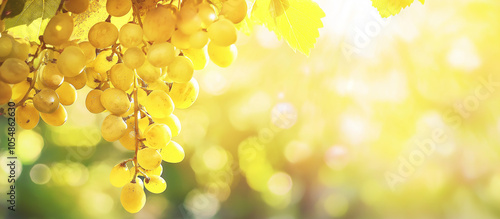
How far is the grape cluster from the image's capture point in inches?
11.6

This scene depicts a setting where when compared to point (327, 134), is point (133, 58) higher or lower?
higher

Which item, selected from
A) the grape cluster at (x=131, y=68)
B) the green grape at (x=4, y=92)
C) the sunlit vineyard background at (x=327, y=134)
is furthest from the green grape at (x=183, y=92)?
the sunlit vineyard background at (x=327, y=134)

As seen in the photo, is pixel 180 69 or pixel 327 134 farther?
pixel 327 134

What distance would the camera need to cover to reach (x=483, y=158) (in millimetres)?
2910

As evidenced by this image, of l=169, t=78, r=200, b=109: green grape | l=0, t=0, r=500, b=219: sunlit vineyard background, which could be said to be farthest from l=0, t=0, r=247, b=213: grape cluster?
l=0, t=0, r=500, b=219: sunlit vineyard background

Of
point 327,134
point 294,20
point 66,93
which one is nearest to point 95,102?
point 66,93

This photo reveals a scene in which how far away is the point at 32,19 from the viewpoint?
12.8 inches

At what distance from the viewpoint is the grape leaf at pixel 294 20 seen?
1.22 feet

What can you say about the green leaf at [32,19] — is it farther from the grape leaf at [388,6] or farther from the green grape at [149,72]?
the grape leaf at [388,6]

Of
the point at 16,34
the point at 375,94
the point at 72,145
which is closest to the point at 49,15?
the point at 16,34

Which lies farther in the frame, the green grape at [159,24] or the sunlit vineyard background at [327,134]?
the sunlit vineyard background at [327,134]

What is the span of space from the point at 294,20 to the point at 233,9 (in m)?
0.09

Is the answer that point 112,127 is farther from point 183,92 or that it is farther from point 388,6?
point 388,6

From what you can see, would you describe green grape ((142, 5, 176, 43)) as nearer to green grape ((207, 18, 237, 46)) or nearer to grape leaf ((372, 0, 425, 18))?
green grape ((207, 18, 237, 46))
